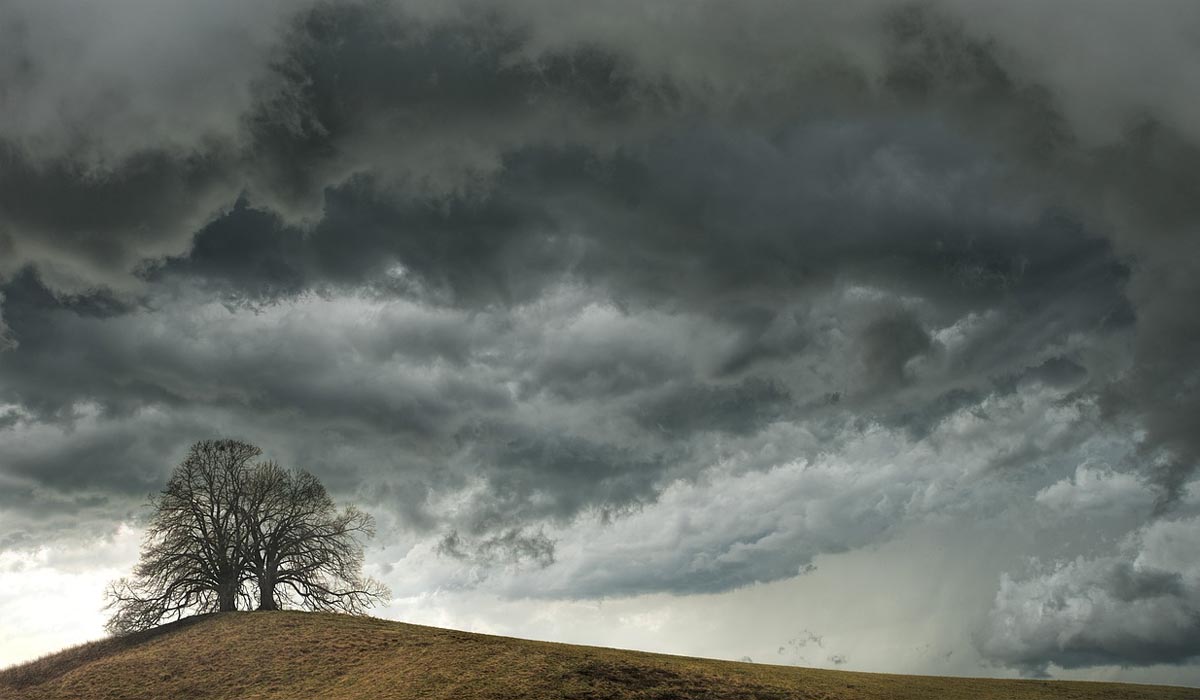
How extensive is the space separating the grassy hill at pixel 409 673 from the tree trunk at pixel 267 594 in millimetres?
6060

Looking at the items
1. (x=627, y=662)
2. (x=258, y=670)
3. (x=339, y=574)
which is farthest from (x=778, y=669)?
(x=339, y=574)

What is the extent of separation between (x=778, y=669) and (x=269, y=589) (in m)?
34.3

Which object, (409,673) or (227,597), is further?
(227,597)

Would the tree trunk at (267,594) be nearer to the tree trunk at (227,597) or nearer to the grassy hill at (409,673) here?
the tree trunk at (227,597)

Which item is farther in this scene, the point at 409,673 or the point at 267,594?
the point at 267,594

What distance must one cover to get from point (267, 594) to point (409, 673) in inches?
920

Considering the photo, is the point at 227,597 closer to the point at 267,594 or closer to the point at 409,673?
the point at 267,594

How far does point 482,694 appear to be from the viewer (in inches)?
1330

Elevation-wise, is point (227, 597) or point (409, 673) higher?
point (227, 597)

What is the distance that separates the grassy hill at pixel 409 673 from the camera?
3556 cm

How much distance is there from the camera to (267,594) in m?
56.1

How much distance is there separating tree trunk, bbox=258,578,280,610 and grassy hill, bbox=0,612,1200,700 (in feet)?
19.9

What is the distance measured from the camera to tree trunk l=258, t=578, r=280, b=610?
2184 inches

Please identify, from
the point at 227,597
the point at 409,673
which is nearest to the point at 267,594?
the point at 227,597
